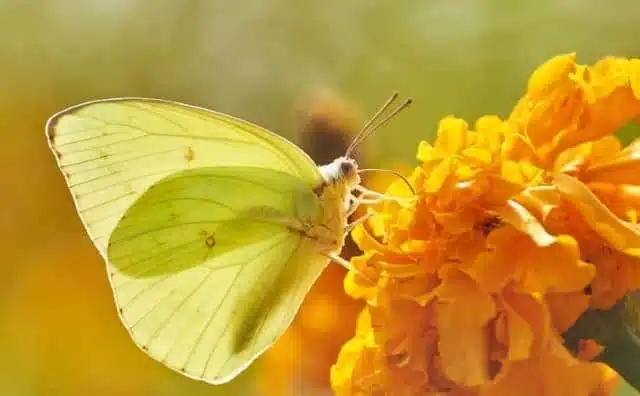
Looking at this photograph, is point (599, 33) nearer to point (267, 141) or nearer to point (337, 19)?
point (337, 19)

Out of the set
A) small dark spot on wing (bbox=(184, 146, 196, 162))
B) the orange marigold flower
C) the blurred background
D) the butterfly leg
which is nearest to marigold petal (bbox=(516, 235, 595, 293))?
the orange marigold flower

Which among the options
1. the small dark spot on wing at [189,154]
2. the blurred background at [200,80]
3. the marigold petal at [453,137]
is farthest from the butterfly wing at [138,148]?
the blurred background at [200,80]

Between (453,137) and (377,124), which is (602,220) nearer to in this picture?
(453,137)

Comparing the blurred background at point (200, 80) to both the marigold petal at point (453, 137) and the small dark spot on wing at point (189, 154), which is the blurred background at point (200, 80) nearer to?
the small dark spot on wing at point (189, 154)

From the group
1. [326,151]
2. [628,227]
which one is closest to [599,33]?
[326,151]

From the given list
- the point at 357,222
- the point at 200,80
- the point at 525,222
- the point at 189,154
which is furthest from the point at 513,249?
the point at 200,80
